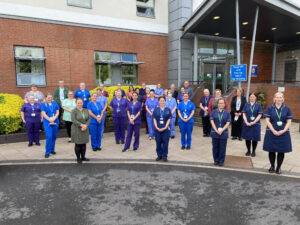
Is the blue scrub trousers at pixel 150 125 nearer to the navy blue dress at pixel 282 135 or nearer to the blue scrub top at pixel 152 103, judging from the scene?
the blue scrub top at pixel 152 103

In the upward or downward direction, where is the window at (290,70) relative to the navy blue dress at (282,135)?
upward

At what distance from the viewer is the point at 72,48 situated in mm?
12984

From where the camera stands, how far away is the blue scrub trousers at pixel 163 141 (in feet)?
20.8

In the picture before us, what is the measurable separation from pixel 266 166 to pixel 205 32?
36.9 feet

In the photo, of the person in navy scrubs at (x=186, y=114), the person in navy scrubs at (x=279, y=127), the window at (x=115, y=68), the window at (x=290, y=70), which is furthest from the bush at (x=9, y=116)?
the window at (x=290, y=70)

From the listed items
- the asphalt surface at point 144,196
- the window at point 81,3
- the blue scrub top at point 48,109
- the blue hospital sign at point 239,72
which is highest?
the window at point 81,3

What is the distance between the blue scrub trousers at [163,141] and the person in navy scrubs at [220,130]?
117 cm

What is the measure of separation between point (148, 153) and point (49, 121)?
3.02 metres

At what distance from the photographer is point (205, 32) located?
1510 centimetres

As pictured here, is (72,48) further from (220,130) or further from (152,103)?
(220,130)

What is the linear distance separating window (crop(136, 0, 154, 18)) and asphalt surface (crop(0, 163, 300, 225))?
1219cm

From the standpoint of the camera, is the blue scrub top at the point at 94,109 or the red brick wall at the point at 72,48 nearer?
the blue scrub top at the point at 94,109

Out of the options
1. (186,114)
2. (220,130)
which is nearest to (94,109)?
(186,114)

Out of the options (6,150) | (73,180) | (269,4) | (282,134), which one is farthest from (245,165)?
(269,4)
